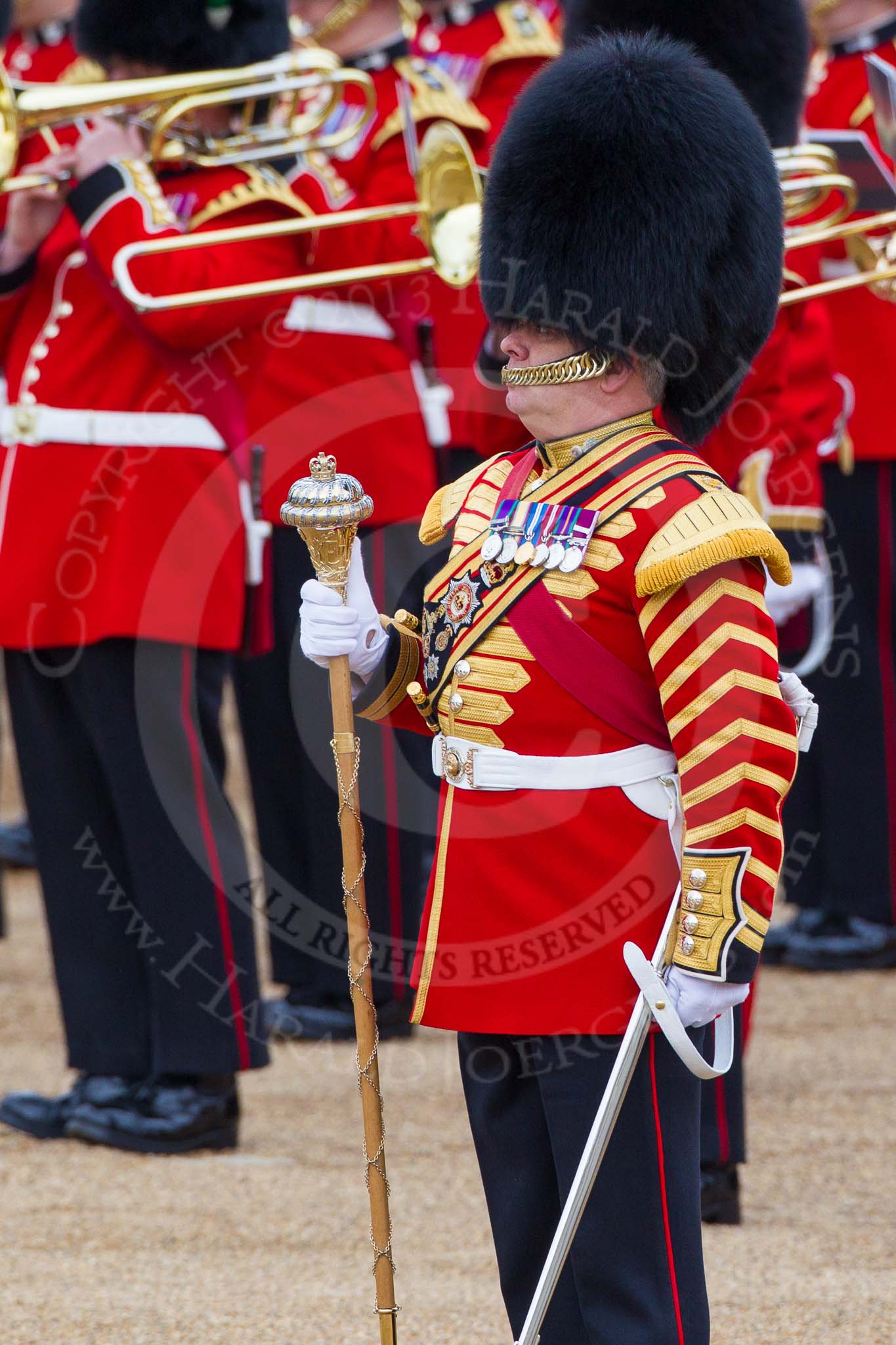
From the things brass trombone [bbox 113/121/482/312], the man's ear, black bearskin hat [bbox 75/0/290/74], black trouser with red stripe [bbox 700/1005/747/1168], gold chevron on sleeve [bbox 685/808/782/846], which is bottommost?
black trouser with red stripe [bbox 700/1005/747/1168]

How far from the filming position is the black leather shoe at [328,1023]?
3.83m

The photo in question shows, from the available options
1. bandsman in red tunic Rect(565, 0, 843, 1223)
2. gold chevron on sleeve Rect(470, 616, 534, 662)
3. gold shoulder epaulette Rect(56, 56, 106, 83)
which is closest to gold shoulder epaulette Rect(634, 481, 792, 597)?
gold chevron on sleeve Rect(470, 616, 534, 662)

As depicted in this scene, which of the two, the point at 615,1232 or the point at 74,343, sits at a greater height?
the point at 74,343

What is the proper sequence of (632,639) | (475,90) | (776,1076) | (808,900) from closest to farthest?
(632,639)
(776,1076)
(475,90)
(808,900)

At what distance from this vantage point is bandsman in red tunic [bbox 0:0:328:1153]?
10.1 feet

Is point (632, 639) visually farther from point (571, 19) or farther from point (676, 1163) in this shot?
point (571, 19)

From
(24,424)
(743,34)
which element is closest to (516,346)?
(743,34)

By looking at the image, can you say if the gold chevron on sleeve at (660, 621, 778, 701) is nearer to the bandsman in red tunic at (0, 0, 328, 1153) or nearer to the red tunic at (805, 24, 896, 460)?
the bandsman in red tunic at (0, 0, 328, 1153)

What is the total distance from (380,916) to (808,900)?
1.18 metres

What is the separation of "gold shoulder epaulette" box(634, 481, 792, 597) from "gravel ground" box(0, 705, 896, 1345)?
3.69ft

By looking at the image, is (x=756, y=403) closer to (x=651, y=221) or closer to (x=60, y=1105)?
(x=651, y=221)

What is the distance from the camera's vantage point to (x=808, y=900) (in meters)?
4.54

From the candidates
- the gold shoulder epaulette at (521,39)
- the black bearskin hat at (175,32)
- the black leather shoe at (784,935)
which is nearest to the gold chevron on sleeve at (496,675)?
the black bearskin hat at (175,32)

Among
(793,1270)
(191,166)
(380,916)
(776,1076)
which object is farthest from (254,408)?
(793,1270)
